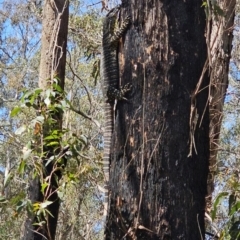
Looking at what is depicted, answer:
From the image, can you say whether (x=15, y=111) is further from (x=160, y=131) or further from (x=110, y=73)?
(x=160, y=131)

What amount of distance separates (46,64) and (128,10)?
103 inches

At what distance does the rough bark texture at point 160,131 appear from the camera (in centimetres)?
228

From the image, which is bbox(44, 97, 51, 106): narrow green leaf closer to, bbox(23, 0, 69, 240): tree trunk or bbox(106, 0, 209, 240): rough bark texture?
bbox(23, 0, 69, 240): tree trunk

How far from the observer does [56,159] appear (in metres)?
3.57

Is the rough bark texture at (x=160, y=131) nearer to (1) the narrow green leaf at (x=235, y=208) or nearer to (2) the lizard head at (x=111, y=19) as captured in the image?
(1) the narrow green leaf at (x=235, y=208)

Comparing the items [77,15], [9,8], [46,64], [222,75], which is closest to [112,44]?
[46,64]

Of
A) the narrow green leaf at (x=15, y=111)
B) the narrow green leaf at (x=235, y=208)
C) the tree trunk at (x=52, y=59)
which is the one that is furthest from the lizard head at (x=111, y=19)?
the narrow green leaf at (x=235, y=208)

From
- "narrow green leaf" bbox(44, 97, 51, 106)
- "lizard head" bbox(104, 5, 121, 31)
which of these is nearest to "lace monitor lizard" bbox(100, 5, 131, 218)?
"lizard head" bbox(104, 5, 121, 31)

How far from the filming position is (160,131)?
2.33 metres

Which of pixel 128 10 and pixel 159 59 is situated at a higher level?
pixel 128 10

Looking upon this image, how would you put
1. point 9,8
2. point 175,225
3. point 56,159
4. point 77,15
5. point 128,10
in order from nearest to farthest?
point 175,225 < point 128,10 < point 56,159 < point 77,15 < point 9,8

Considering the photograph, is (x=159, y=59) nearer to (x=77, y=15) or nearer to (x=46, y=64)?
(x=46, y=64)

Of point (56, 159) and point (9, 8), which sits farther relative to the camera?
point (9, 8)

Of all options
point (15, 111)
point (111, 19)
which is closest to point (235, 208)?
point (111, 19)
